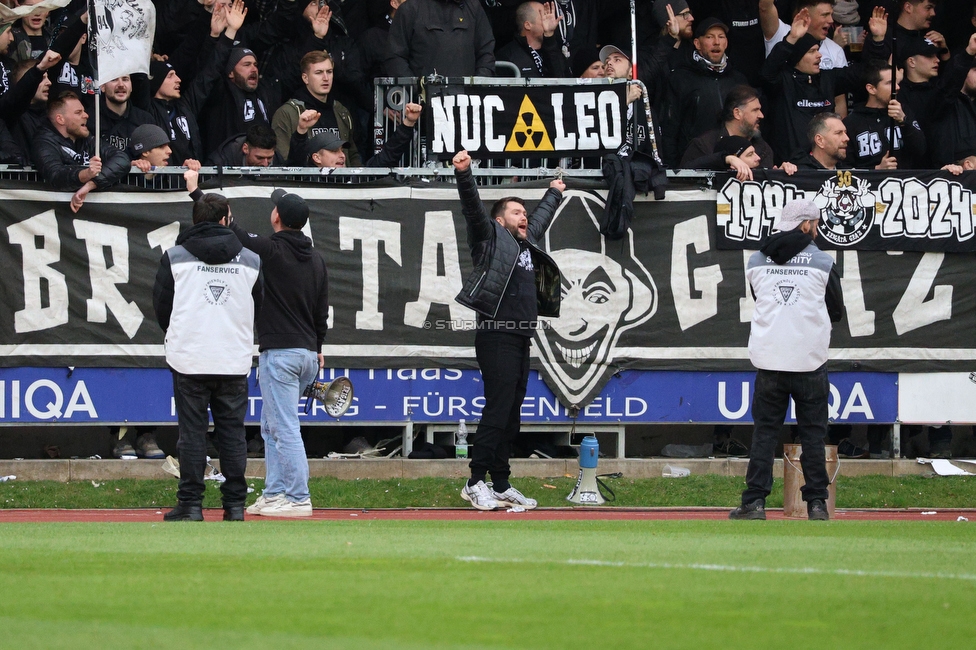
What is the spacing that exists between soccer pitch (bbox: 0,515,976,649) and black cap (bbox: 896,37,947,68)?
854cm

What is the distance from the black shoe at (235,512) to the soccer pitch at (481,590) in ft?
5.07

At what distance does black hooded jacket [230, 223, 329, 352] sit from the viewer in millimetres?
9648

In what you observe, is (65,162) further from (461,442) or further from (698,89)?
(698,89)

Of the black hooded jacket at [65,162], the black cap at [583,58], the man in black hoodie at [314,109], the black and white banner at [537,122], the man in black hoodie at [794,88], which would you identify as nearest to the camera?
the black hooded jacket at [65,162]

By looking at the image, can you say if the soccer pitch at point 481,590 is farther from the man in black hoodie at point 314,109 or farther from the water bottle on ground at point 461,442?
the man in black hoodie at point 314,109

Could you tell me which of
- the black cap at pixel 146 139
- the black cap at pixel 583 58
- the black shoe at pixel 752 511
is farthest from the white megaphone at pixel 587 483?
the black cap at pixel 583 58

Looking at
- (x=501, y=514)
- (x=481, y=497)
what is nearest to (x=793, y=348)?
(x=501, y=514)

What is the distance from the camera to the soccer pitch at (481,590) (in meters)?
4.34

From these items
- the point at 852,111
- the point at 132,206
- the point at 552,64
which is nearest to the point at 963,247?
the point at 852,111

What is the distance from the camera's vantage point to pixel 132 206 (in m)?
12.2

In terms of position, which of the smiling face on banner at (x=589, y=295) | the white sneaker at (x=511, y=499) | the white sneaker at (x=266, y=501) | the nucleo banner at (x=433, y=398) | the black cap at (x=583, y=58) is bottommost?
the white sneaker at (x=511, y=499)

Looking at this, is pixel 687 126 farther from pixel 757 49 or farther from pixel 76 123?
pixel 76 123

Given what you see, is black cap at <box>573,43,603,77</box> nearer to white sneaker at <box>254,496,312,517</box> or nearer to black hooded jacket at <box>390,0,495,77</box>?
black hooded jacket at <box>390,0,495,77</box>

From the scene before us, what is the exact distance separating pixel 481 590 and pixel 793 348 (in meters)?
4.92
